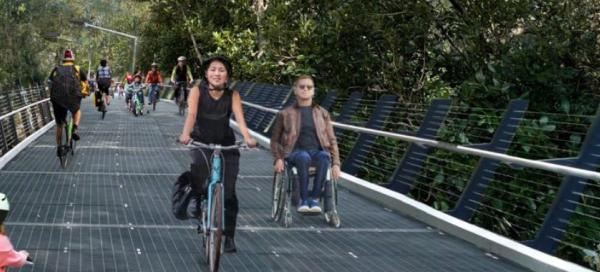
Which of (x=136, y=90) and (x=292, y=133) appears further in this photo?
(x=136, y=90)

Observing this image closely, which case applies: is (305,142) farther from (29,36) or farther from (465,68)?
(29,36)

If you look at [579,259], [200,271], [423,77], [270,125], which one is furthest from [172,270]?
[270,125]

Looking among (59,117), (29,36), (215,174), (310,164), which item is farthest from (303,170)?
(29,36)

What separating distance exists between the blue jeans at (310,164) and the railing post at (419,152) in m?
2.11

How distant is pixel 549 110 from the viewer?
52.2 ft

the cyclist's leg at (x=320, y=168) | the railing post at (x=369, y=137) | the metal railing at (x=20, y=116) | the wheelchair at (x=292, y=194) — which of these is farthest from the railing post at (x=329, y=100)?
the cyclist's leg at (x=320, y=168)

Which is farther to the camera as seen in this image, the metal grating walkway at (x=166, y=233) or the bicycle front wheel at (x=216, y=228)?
the metal grating walkway at (x=166, y=233)

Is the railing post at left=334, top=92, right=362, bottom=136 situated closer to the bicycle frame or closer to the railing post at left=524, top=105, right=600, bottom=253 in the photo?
the railing post at left=524, top=105, right=600, bottom=253

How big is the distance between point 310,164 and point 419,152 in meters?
2.32

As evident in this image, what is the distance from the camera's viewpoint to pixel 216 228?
7422 millimetres

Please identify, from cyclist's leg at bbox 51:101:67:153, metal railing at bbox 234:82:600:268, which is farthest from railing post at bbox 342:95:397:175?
cyclist's leg at bbox 51:101:67:153

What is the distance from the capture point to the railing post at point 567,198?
820cm

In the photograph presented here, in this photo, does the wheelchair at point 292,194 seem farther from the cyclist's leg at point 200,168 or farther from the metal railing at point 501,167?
the cyclist's leg at point 200,168

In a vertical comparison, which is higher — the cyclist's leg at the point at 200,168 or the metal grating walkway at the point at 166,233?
the cyclist's leg at the point at 200,168
